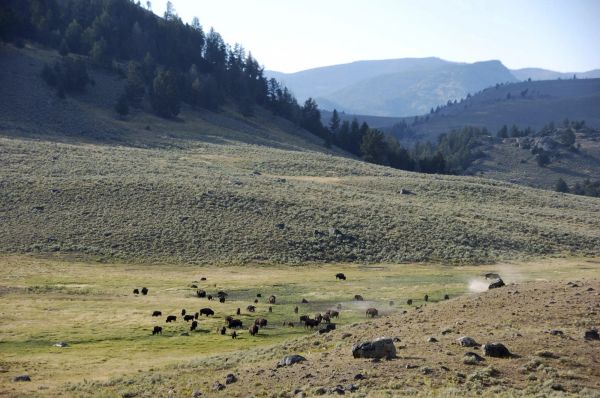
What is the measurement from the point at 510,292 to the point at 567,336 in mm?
8201

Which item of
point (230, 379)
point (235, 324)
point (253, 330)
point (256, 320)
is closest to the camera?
point (230, 379)

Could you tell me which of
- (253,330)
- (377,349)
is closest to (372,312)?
(253,330)

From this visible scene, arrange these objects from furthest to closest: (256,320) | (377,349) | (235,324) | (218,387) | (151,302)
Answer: (151,302) < (235,324) < (256,320) < (377,349) < (218,387)

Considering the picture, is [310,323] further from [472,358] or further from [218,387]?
[472,358]

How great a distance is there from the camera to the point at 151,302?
163 feet

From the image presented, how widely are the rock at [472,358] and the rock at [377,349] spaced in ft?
8.57

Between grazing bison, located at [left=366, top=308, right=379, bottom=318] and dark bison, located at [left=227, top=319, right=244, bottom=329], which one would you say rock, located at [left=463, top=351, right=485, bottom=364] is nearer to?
grazing bison, located at [left=366, top=308, right=379, bottom=318]

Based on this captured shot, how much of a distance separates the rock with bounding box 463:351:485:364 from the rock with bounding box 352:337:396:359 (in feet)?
8.57

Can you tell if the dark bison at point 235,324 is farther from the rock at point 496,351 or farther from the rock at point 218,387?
the rock at point 496,351

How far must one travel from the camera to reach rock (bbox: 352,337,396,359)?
24047 millimetres

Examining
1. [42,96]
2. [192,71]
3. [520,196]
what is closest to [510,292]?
[520,196]

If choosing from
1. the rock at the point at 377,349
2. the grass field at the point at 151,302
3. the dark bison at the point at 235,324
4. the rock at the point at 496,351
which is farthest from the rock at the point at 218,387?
the dark bison at the point at 235,324

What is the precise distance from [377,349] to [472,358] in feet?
11.3

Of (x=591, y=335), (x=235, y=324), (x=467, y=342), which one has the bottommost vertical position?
(x=235, y=324)
